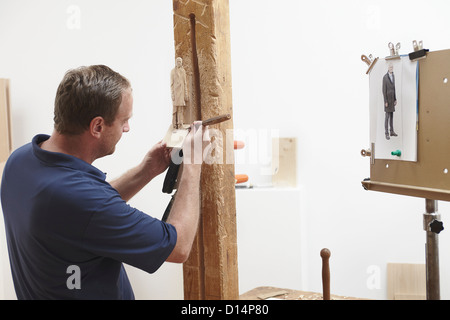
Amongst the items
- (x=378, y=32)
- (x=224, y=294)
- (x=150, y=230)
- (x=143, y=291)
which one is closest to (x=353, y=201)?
(x=378, y=32)

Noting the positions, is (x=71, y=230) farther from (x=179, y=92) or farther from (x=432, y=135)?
(x=432, y=135)

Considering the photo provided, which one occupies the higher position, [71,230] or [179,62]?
[179,62]

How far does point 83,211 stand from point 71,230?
2.7 inches

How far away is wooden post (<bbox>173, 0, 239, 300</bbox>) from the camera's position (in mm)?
1496

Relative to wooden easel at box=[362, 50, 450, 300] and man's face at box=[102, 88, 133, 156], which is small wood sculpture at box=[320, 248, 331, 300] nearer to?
wooden easel at box=[362, 50, 450, 300]

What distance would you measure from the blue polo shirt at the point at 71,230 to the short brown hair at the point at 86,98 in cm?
12

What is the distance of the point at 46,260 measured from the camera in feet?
4.39

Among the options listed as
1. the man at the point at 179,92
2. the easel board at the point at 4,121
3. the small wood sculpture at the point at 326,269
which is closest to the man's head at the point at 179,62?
the man at the point at 179,92

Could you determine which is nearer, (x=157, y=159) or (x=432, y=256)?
(x=157, y=159)

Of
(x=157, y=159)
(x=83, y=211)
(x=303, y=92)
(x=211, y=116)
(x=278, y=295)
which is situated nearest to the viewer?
(x=83, y=211)

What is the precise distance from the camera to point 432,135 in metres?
1.72

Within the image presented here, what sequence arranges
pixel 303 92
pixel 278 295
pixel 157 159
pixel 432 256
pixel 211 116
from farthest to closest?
pixel 303 92, pixel 278 295, pixel 432 256, pixel 157 159, pixel 211 116

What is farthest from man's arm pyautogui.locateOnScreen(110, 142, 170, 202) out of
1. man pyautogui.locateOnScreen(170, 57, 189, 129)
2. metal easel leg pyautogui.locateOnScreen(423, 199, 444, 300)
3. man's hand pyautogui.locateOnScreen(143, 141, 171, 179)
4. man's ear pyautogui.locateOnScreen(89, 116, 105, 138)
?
metal easel leg pyautogui.locateOnScreen(423, 199, 444, 300)

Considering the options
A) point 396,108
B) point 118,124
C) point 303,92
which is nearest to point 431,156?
point 396,108
